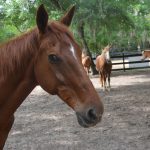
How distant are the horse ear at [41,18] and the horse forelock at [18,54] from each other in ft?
0.33

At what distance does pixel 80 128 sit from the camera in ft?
24.5

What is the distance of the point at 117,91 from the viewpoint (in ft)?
41.9

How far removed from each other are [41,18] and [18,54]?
0.34 metres

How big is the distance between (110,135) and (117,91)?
5981 millimetres

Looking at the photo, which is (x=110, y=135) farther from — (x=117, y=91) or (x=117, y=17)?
(x=117, y=17)

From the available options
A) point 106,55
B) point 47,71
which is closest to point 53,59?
point 47,71

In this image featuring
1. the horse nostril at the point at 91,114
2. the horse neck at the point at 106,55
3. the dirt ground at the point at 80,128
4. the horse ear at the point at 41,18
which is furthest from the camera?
the horse neck at the point at 106,55

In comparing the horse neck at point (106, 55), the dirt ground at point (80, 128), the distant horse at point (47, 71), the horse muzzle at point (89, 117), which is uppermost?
the distant horse at point (47, 71)

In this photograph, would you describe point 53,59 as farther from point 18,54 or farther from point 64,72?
point 18,54

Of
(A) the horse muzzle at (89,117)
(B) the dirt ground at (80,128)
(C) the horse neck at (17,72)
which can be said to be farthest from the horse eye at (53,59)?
(B) the dirt ground at (80,128)

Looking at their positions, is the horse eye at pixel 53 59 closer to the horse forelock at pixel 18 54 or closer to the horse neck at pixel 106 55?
the horse forelock at pixel 18 54

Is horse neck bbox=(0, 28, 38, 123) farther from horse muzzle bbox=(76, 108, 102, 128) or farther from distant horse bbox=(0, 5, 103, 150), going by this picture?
horse muzzle bbox=(76, 108, 102, 128)

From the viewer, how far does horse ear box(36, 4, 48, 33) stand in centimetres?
258

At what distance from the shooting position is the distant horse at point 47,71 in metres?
2.52
